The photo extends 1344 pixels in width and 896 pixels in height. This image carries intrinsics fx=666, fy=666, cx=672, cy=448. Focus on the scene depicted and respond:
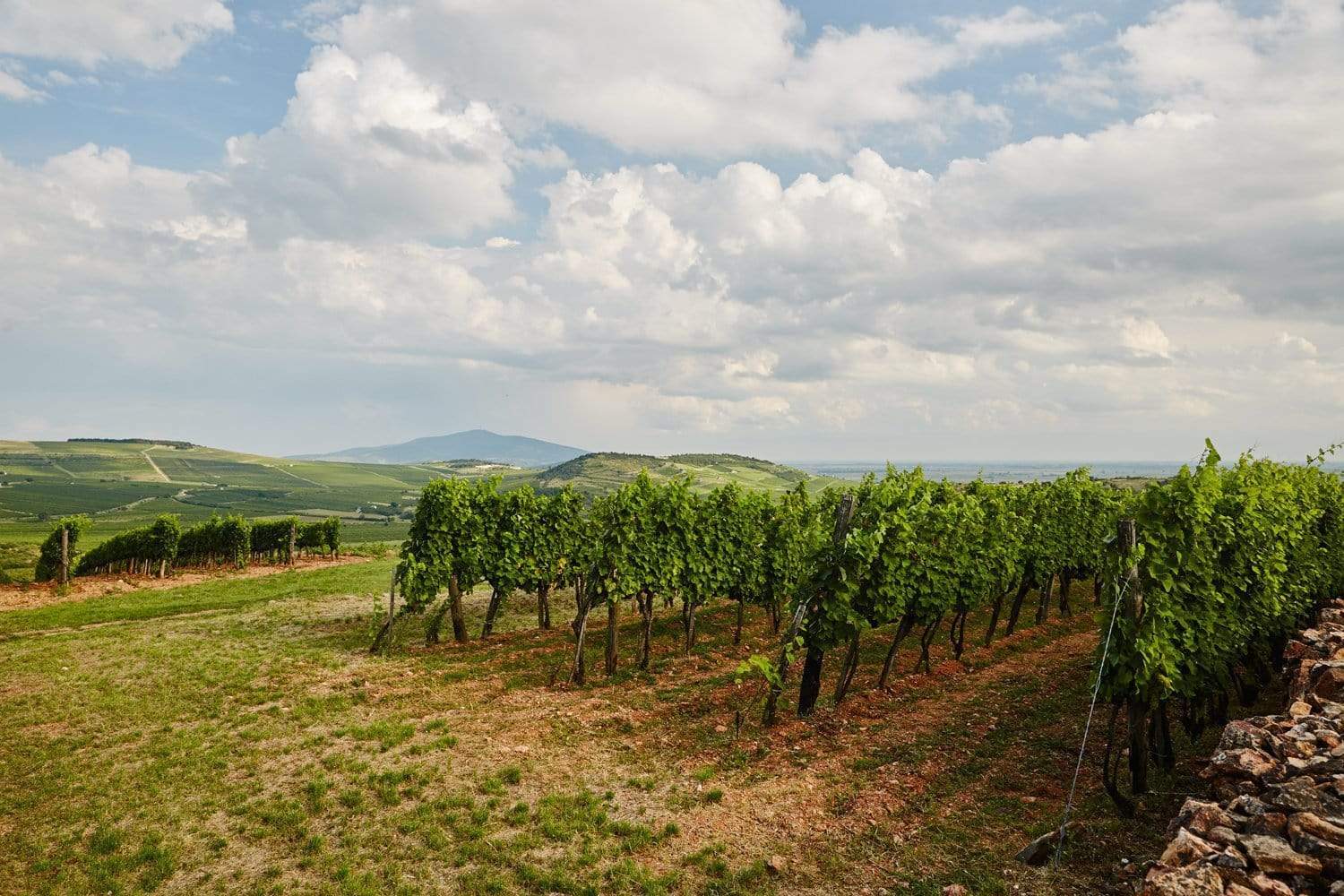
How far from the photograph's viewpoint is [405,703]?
16516mm

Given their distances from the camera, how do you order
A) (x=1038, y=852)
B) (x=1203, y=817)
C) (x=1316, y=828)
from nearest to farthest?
(x=1316, y=828)
(x=1203, y=817)
(x=1038, y=852)

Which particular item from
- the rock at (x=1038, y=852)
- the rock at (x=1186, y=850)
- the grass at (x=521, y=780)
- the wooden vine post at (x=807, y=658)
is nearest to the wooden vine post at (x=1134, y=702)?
the grass at (x=521, y=780)

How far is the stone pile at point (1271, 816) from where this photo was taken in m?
5.75

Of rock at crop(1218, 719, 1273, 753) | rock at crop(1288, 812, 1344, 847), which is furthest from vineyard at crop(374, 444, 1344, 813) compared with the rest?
rock at crop(1288, 812, 1344, 847)

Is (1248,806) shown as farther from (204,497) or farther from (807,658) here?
(204,497)

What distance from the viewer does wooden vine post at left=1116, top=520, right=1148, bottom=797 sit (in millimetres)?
10273

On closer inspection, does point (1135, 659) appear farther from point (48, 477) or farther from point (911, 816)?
point (48, 477)

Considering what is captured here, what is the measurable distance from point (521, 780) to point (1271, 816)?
1053cm

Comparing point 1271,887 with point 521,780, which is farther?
point 521,780

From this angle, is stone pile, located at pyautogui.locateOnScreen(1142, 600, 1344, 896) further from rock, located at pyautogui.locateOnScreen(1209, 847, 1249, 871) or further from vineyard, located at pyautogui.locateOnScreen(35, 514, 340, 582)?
vineyard, located at pyautogui.locateOnScreen(35, 514, 340, 582)

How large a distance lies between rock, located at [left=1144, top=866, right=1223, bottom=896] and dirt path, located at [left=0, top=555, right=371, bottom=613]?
39889 mm

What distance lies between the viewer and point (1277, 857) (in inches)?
231

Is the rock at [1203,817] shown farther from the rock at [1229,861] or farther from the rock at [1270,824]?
the rock at [1229,861]

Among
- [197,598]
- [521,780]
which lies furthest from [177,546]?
[521,780]
